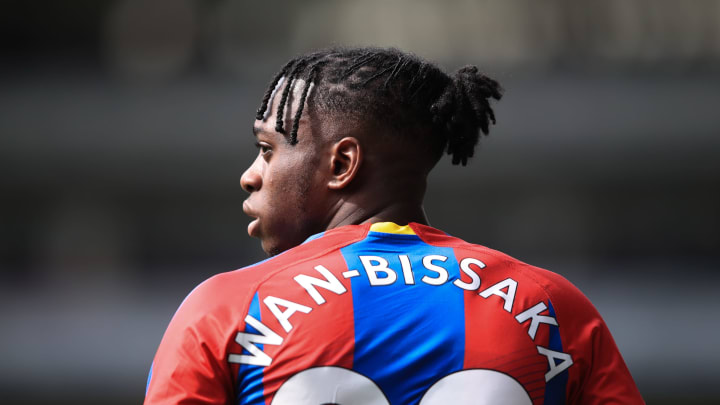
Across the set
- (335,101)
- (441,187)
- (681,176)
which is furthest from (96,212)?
(335,101)

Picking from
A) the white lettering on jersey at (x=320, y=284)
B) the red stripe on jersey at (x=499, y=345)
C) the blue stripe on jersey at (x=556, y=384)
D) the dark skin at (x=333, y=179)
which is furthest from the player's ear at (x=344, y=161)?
the blue stripe on jersey at (x=556, y=384)

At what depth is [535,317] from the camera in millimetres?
1636

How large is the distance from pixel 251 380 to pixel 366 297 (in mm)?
277

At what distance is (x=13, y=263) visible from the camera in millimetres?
9078

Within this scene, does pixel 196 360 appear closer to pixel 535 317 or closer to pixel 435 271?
pixel 435 271

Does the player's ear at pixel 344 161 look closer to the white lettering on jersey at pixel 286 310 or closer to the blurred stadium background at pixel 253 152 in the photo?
the white lettering on jersey at pixel 286 310

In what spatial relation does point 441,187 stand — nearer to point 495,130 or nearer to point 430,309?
point 495,130

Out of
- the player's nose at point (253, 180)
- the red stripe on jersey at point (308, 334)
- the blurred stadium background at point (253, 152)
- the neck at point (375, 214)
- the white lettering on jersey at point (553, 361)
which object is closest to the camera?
the red stripe on jersey at point (308, 334)

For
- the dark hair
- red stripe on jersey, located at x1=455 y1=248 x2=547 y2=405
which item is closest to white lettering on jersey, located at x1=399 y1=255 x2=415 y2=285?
red stripe on jersey, located at x1=455 y1=248 x2=547 y2=405

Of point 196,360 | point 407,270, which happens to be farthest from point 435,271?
point 196,360

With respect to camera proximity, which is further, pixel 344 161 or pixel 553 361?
pixel 344 161

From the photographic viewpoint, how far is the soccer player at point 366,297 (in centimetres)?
152

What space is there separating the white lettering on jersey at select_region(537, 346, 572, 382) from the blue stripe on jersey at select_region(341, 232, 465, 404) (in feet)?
0.62

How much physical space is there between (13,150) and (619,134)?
22.9 ft
